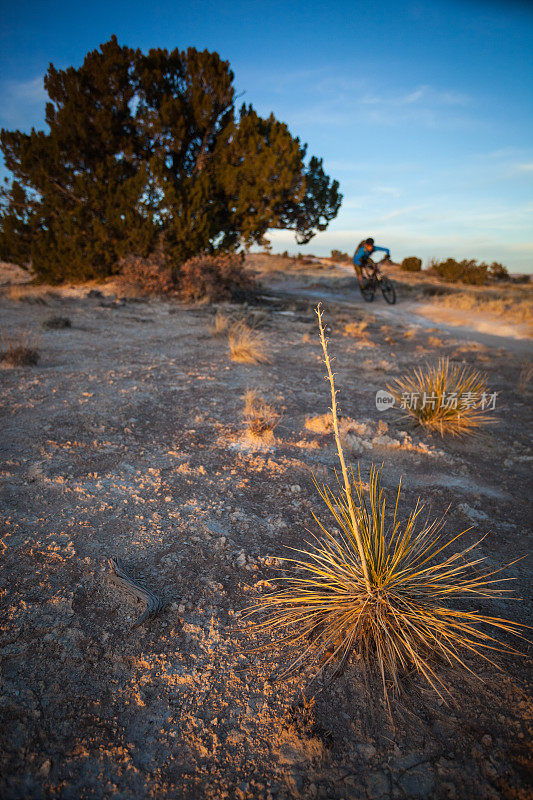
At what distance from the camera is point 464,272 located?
2103cm

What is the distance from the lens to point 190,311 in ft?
31.1

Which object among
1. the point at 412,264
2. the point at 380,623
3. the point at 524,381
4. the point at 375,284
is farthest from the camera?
the point at 412,264

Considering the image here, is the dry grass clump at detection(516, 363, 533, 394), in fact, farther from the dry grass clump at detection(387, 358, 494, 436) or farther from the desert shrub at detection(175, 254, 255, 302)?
the desert shrub at detection(175, 254, 255, 302)

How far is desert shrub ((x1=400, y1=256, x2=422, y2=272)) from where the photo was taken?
1008 inches

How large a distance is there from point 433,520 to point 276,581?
112 centimetres

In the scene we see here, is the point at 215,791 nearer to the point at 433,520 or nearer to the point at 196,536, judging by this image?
the point at 196,536

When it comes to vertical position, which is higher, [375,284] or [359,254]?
[359,254]

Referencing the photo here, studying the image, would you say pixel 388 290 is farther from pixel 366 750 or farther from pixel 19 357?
pixel 366 750

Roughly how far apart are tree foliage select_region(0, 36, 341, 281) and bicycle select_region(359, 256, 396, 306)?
3375mm

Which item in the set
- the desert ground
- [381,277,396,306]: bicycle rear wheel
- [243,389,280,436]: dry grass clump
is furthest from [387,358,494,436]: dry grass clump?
[381,277,396,306]: bicycle rear wheel

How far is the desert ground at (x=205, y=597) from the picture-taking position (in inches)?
41.5

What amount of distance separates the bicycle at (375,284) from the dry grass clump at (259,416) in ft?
33.6

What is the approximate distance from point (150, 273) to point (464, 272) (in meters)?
17.9

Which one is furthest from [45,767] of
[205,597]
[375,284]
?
[375,284]
